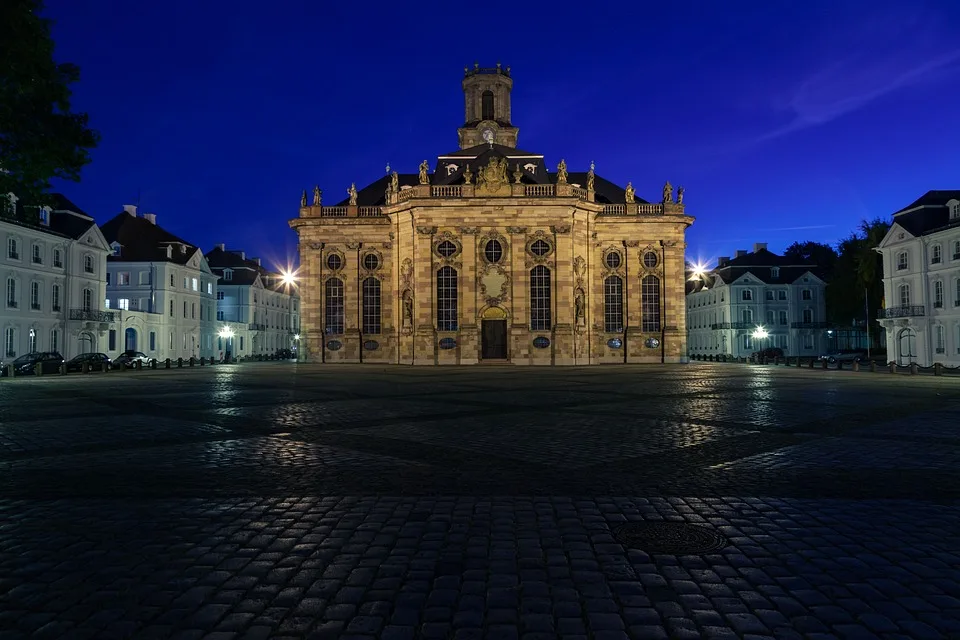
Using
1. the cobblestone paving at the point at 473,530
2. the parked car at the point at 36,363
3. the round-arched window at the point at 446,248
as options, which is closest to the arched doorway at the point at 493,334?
the round-arched window at the point at 446,248

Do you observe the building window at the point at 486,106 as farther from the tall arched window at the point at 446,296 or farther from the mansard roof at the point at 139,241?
the mansard roof at the point at 139,241

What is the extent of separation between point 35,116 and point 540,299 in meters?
40.5

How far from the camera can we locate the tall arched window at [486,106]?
7225 centimetres

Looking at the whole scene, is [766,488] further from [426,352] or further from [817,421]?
[426,352]

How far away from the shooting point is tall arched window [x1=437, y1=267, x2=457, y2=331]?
171ft

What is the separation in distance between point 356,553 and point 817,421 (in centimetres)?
1247

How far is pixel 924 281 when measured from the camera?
49625 mm

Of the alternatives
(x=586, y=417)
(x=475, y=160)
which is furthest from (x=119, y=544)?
(x=475, y=160)

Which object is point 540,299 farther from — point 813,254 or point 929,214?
point 813,254

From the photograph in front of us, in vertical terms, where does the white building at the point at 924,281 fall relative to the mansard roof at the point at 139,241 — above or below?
below

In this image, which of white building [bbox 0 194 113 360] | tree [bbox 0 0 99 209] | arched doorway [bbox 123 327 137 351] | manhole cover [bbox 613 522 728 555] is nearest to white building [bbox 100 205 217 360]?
arched doorway [bbox 123 327 137 351]

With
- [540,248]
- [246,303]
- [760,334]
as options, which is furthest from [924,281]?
[246,303]

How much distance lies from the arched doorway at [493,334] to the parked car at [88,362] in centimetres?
2733

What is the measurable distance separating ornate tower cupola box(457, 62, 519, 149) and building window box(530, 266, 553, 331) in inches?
975
